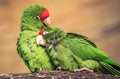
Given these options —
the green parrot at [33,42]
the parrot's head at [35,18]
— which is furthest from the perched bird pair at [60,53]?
the parrot's head at [35,18]

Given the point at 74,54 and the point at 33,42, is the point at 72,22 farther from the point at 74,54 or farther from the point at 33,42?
the point at 74,54

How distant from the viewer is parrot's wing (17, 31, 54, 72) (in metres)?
6.51

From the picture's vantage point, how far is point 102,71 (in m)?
6.52

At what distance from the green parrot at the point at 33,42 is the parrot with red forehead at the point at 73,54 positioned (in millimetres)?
60

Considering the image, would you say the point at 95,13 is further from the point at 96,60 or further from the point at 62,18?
the point at 96,60

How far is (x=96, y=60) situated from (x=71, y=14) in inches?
149

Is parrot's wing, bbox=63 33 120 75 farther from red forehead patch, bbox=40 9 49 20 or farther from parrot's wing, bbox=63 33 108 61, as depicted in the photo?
red forehead patch, bbox=40 9 49 20

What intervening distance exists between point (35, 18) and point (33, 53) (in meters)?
0.41

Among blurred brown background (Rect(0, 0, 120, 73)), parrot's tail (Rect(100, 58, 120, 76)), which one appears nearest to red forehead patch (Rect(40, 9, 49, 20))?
parrot's tail (Rect(100, 58, 120, 76))

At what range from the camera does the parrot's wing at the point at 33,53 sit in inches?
256

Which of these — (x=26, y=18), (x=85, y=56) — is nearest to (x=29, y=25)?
(x=26, y=18)

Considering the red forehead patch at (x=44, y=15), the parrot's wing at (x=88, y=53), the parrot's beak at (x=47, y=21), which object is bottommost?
the parrot's wing at (x=88, y=53)

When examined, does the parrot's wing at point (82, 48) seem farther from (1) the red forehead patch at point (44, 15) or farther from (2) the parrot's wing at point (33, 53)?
(1) the red forehead patch at point (44, 15)

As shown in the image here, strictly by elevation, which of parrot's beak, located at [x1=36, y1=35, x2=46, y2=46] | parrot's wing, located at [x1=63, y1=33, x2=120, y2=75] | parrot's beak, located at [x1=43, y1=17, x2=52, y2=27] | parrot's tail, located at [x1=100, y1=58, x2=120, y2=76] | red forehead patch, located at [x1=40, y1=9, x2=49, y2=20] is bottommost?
parrot's tail, located at [x1=100, y1=58, x2=120, y2=76]
